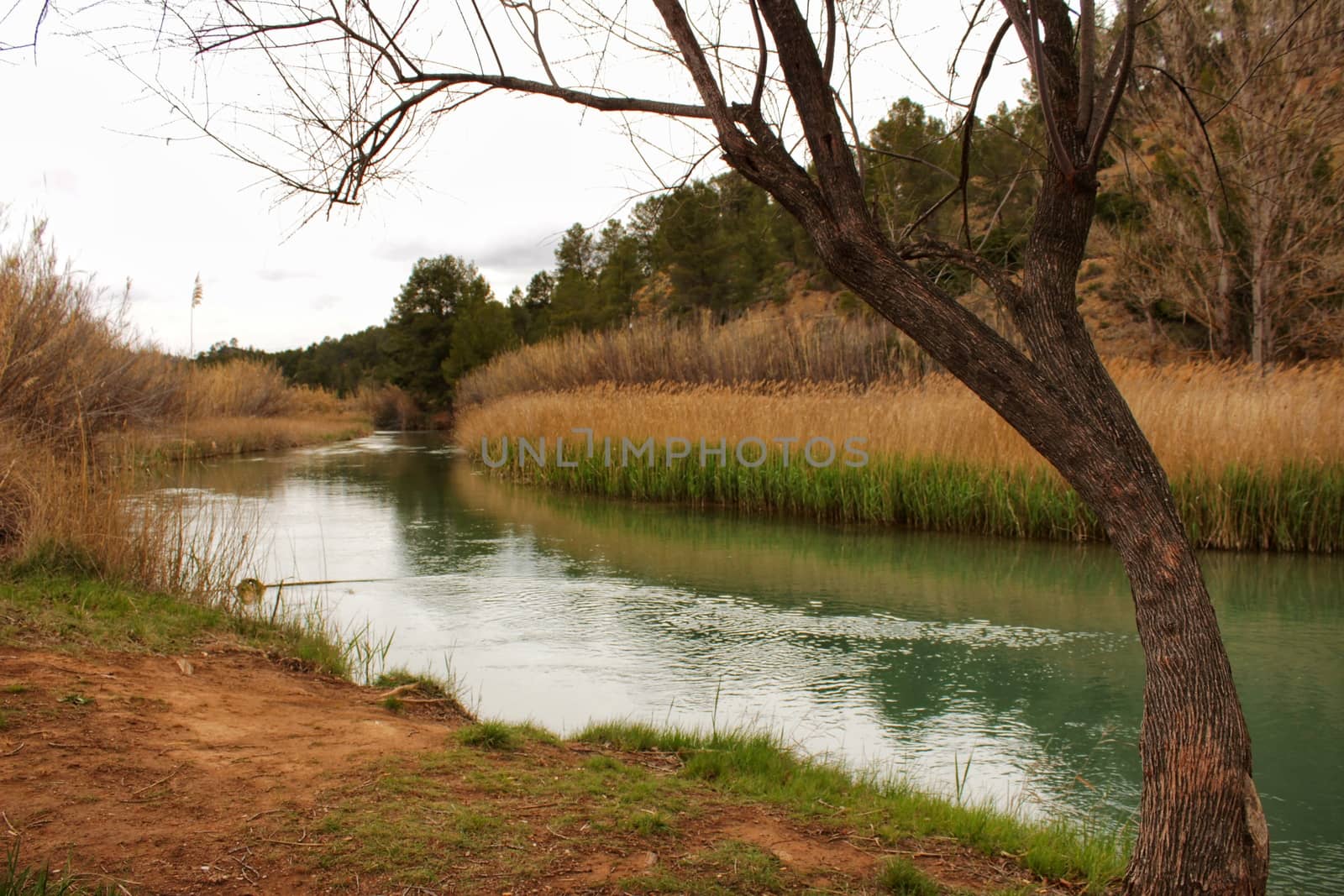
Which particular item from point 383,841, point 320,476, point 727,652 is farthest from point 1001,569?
point 320,476

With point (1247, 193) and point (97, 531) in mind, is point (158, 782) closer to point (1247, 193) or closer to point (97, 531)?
point (97, 531)

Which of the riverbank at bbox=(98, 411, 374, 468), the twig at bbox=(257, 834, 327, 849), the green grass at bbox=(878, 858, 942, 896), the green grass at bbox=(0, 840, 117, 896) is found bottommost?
the green grass at bbox=(878, 858, 942, 896)

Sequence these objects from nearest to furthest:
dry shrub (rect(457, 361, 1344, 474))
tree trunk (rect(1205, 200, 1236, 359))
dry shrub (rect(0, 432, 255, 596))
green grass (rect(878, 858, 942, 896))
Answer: green grass (rect(878, 858, 942, 896)) → dry shrub (rect(0, 432, 255, 596)) → dry shrub (rect(457, 361, 1344, 474)) → tree trunk (rect(1205, 200, 1236, 359))

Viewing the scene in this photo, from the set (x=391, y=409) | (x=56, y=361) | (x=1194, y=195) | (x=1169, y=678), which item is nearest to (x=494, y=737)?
(x=1169, y=678)

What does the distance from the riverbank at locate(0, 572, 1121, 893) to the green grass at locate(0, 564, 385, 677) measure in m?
0.26

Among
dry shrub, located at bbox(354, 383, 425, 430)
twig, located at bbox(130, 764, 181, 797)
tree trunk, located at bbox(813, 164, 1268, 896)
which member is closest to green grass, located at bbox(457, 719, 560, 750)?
twig, located at bbox(130, 764, 181, 797)

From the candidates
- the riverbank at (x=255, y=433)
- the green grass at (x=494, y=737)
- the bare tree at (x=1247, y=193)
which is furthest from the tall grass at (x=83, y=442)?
the bare tree at (x=1247, y=193)

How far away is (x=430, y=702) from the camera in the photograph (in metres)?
4.94

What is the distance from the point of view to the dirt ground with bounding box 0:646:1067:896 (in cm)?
275

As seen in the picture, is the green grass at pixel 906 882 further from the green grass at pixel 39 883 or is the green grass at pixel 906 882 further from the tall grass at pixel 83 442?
the tall grass at pixel 83 442

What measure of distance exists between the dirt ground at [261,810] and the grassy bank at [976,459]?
27.7 feet

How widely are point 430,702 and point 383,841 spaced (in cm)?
203

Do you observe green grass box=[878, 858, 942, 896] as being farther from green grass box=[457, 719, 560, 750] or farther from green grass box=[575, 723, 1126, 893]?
green grass box=[457, 719, 560, 750]

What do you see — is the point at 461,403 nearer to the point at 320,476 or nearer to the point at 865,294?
the point at 320,476
